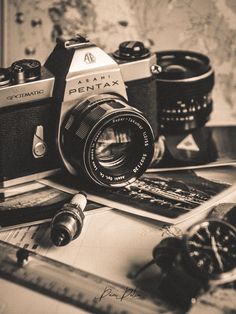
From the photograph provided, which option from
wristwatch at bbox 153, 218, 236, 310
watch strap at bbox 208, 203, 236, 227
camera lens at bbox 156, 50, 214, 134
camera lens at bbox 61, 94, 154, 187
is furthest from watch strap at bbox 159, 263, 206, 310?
camera lens at bbox 156, 50, 214, 134

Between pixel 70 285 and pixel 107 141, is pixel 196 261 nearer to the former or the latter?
pixel 70 285

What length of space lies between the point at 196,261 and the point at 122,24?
56 centimetres

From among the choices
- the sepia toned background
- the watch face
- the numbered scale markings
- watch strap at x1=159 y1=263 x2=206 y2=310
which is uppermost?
the sepia toned background

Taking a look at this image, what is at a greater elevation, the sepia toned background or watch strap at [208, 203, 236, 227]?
the sepia toned background

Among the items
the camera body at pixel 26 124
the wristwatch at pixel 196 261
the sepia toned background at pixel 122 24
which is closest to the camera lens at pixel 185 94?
the sepia toned background at pixel 122 24

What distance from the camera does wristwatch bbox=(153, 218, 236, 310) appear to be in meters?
0.58

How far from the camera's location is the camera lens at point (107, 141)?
760 mm

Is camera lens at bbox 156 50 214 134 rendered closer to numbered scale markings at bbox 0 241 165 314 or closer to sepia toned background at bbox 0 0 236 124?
sepia toned background at bbox 0 0 236 124

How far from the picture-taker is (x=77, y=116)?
2.55 feet

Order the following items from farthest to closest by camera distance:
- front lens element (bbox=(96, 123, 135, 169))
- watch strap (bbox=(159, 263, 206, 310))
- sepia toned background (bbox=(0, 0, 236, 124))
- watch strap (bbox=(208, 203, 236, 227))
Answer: sepia toned background (bbox=(0, 0, 236, 124)), front lens element (bbox=(96, 123, 135, 169)), watch strap (bbox=(208, 203, 236, 227)), watch strap (bbox=(159, 263, 206, 310))

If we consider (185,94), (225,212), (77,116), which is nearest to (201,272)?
(225,212)

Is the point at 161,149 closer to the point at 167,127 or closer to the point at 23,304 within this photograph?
the point at 167,127

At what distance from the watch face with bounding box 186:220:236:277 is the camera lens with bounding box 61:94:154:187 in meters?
0.21

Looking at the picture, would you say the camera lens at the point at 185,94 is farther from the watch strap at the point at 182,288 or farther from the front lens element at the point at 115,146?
the watch strap at the point at 182,288
